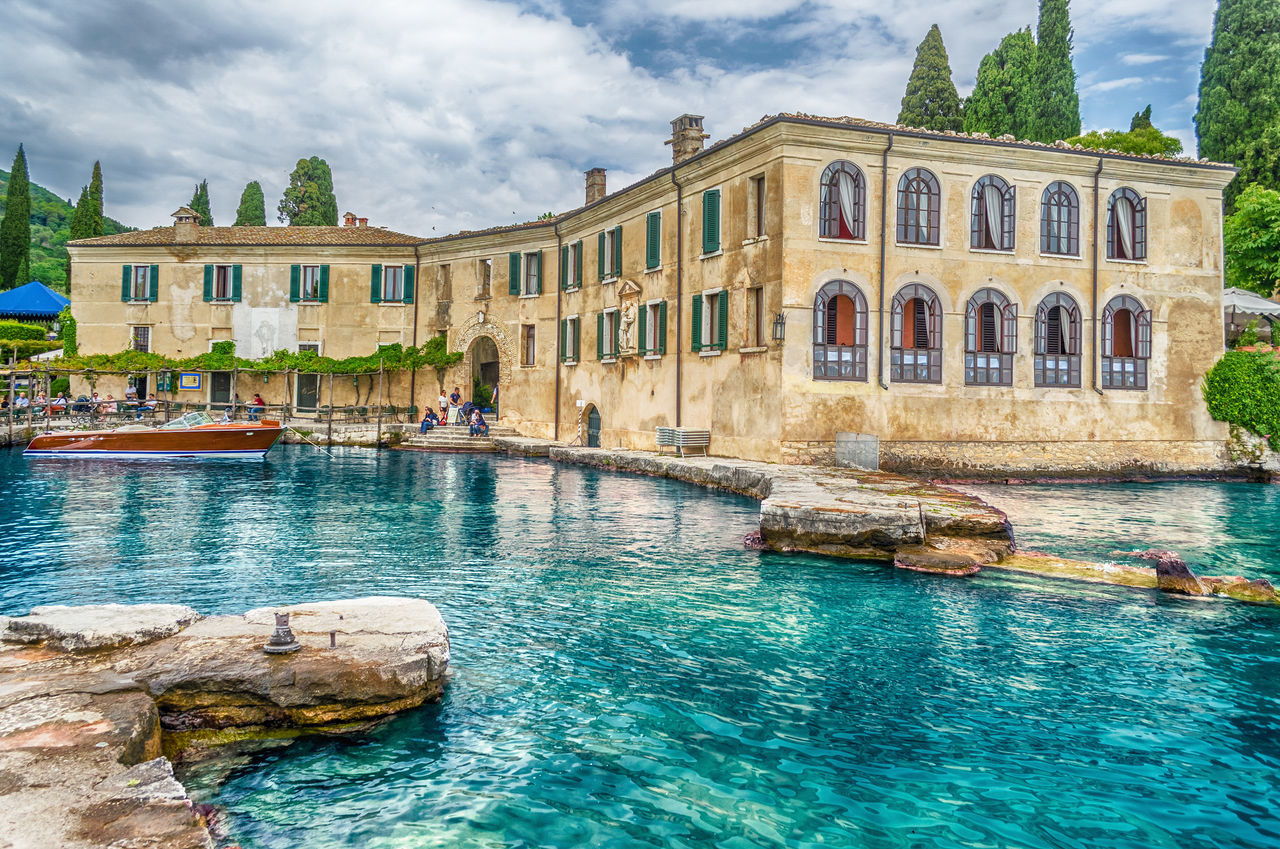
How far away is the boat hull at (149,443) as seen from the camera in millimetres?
24734

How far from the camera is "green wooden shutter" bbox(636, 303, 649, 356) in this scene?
969 inches

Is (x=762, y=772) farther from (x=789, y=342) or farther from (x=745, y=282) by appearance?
(x=745, y=282)

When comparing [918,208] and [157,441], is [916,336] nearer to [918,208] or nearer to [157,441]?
[918,208]

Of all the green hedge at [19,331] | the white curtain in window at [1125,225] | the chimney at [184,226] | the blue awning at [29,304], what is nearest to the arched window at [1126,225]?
the white curtain in window at [1125,225]

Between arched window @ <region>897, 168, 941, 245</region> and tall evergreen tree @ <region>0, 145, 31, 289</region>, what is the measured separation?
55441 mm

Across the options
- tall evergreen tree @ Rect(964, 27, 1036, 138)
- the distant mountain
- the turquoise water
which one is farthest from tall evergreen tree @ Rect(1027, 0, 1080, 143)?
the distant mountain

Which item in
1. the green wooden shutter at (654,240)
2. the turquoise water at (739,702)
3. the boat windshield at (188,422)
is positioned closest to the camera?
the turquoise water at (739,702)

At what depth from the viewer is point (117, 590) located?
8.73 metres

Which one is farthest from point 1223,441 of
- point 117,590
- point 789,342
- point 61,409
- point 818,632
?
point 61,409

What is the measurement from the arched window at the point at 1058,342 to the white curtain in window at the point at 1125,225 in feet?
6.73

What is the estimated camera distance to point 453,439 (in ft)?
99.8

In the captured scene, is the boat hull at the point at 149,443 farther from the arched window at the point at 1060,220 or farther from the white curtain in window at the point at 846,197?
the arched window at the point at 1060,220

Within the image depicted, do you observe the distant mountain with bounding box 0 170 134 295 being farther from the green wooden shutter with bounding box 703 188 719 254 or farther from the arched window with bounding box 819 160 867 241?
the arched window with bounding box 819 160 867 241

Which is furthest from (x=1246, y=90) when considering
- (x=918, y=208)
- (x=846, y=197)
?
(x=846, y=197)
